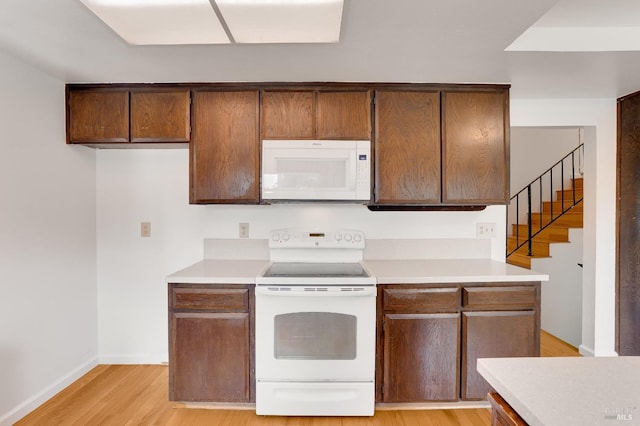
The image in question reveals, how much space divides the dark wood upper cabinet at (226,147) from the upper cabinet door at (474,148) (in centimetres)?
137

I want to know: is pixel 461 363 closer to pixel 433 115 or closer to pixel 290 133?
pixel 433 115

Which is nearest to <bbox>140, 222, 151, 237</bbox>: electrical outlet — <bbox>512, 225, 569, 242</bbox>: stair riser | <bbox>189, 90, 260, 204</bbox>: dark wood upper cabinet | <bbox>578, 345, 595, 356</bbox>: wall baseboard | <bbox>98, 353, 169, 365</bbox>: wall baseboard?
<bbox>189, 90, 260, 204</bbox>: dark wood upper cabinet

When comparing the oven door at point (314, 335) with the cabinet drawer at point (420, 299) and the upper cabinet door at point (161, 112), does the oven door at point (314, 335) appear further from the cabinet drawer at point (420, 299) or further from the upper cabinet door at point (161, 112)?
the upper cabinet door at point (161, 112)

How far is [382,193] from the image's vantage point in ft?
8.05

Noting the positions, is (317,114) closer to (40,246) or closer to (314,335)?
(314,335)

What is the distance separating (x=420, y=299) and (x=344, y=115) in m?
1.34

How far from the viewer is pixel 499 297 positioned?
7.28ft

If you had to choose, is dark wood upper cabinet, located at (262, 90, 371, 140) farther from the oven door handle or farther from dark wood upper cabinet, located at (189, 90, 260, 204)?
the oven door handle

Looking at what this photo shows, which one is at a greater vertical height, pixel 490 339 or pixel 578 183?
pixel 578 183

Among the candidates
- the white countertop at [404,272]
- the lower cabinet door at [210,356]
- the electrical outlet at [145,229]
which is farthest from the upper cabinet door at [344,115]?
the electrical outlet at [145,229]

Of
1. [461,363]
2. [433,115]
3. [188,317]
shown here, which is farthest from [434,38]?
[188,317]

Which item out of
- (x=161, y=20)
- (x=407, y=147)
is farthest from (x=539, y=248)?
(x=161, y=20)

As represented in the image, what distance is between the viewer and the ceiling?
1.59 m

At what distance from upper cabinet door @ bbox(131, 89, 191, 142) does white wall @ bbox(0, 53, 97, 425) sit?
1.77ft
